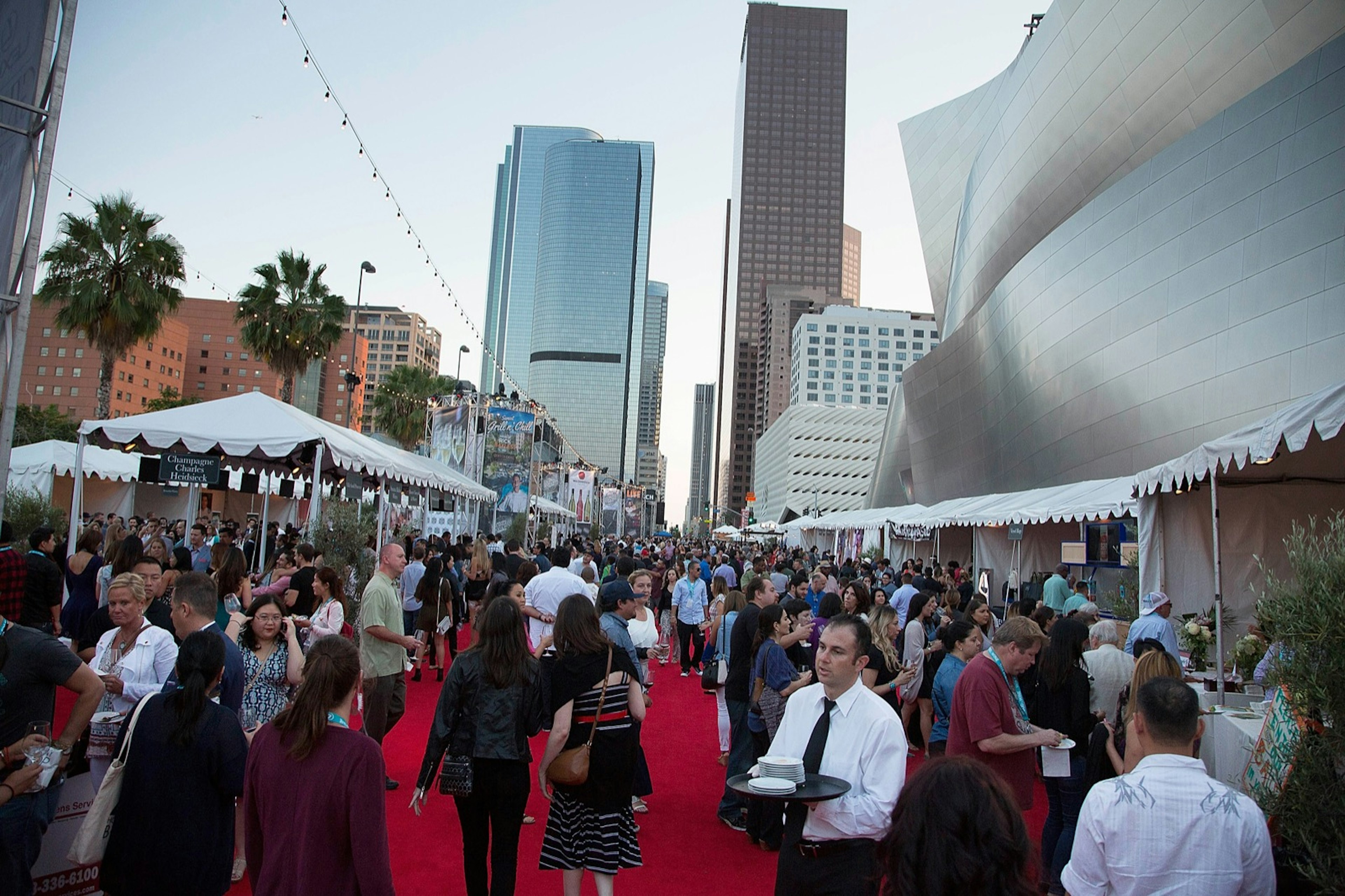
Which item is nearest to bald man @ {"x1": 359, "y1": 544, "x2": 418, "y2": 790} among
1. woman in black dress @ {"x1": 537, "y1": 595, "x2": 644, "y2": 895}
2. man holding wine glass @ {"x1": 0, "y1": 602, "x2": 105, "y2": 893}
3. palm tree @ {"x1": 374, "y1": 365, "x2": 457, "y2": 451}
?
woman in black dress @ {"x1": 537, "y1": 595, "x2": 644, "y2": 895}

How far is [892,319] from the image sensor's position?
136750 mm

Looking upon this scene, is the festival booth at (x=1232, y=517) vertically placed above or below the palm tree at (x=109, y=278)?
below

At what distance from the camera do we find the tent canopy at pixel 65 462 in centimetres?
2456

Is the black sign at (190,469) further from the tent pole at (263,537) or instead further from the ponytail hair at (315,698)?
the ponytail hair at (315,698)

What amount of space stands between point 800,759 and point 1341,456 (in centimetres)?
1030

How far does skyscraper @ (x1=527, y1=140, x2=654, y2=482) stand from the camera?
163750mm

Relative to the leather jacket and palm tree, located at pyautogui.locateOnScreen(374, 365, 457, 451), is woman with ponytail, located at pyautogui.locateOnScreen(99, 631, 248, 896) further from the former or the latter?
palm tree, located at pyautogui.locateOnScreen(374, 365, 457, 451)

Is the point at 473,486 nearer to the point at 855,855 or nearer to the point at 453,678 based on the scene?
the point at 453,678

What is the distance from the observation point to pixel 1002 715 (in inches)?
173

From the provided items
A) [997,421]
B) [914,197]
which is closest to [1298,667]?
[997,421]

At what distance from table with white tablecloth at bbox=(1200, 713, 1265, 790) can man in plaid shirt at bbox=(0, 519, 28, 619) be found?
9.57 m

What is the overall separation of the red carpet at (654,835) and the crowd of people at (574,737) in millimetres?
193

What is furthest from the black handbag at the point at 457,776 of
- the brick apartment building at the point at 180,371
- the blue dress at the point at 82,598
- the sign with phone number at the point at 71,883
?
the brick apartment building at the point at 180,371

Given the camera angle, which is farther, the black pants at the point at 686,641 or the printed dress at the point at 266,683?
the black pants at the point at 686,641
